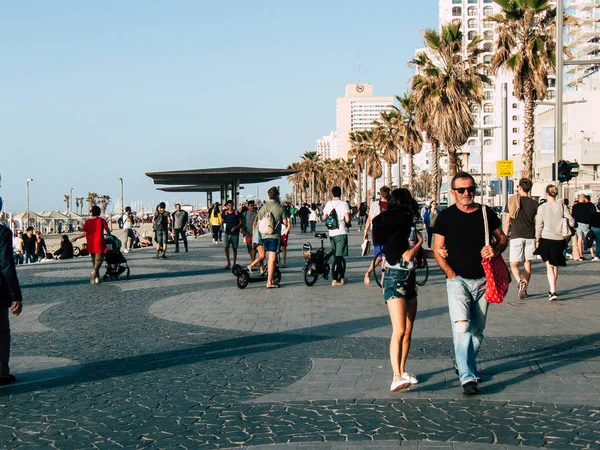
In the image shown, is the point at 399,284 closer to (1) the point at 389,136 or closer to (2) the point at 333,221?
(2) the point at 333,221

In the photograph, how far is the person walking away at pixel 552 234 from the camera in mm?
11867

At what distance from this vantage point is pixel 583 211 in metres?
21.9

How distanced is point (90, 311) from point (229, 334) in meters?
3.42

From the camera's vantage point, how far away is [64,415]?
5867 mm

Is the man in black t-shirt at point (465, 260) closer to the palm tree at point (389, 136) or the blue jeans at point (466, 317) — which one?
the blue jeans at point (466, 317)

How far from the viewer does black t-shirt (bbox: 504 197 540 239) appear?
12711 mm

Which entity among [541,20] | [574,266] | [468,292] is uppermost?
[541,20]

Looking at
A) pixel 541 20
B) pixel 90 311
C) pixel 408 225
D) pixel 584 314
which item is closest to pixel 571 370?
pixel 408 225

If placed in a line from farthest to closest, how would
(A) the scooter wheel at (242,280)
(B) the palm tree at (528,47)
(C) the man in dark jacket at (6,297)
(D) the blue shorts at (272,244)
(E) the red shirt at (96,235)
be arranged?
1. (B) the palm tree at (528,47)
2. (E) the red shirt at (96,235)
3. (A) the scooter wheel at (242,280)
4. (D) the blue shorts at (272,244)
5. (C) the man in dark jacket at (6,297)

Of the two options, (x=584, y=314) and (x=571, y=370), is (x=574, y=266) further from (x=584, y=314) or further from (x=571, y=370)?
(x=571, y=370)

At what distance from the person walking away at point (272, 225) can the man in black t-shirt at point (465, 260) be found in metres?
8.25

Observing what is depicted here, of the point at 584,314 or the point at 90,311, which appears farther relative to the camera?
the point at 90,311

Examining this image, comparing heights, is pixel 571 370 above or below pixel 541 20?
below

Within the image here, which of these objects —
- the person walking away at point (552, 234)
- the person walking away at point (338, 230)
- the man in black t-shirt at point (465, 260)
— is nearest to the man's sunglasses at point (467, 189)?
the man in black t-shirt at point (465, 260)
